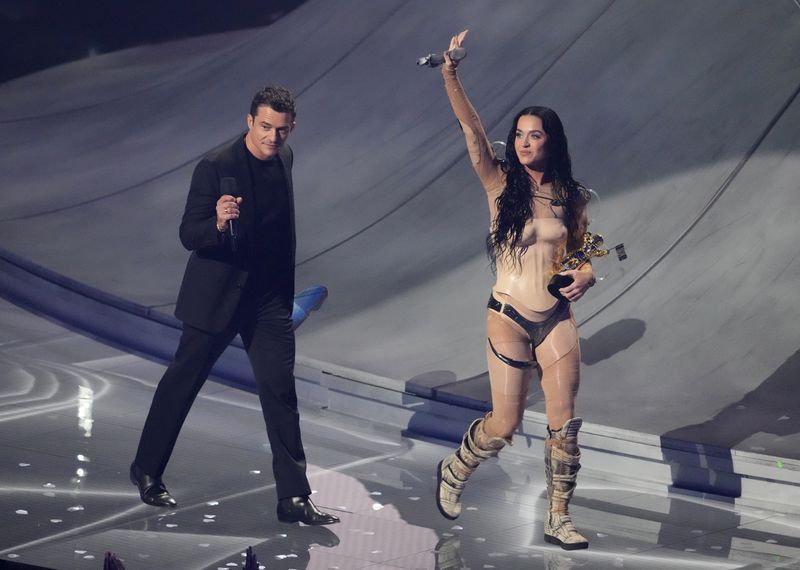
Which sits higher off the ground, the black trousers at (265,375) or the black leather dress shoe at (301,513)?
the black trousers at (265,375)

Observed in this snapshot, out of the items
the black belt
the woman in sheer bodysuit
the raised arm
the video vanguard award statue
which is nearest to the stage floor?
the woman in sheer bodysuit

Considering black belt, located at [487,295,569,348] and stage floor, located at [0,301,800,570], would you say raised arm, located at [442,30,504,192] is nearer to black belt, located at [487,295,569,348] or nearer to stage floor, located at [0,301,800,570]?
black belt, located at [487,295,569,348]

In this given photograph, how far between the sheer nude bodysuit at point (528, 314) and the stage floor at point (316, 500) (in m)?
0.59

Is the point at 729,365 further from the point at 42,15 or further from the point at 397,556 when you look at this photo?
the point at 42,15

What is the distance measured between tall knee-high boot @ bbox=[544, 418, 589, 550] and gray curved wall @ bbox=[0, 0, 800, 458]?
1.28 meters

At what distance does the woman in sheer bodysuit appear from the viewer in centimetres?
498

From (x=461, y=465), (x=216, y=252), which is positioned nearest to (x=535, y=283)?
(x=461, y=465)

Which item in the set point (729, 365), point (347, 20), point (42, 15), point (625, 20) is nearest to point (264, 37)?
point (347, 20)

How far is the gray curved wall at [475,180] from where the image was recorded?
7207 mm

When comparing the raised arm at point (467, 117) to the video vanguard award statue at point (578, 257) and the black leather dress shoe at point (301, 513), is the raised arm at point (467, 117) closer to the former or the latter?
the video vanguard award statue at point (578, 257)

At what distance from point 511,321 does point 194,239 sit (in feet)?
4.36

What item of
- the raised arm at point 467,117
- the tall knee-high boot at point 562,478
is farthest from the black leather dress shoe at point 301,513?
the raised arm at point 467,117

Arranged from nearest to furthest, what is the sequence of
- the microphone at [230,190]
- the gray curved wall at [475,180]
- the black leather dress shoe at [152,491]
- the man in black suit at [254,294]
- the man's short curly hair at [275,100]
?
the microphone at [230,190]
the man's short curly hair at [275,100]
the man in black suit at [254,294]
the black leather dress shoe at [152,491]
the gray curved wall at [475,180]

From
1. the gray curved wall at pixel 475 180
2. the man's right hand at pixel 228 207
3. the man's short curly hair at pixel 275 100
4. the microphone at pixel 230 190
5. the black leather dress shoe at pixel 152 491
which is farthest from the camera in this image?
the gray curved wall at pixel 475 180
